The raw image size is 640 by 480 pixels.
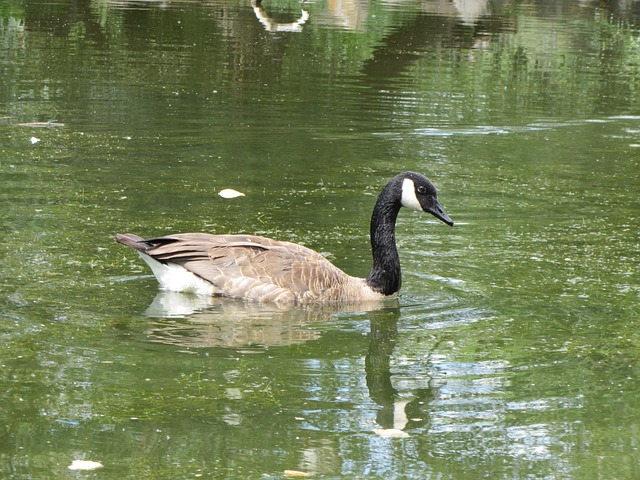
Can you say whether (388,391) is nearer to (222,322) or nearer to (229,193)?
(222,322)

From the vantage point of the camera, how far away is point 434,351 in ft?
26.9

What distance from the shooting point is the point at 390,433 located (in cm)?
673

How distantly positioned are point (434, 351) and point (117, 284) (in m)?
2.76

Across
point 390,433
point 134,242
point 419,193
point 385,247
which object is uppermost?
point 419,193

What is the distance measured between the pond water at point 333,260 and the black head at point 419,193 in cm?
58

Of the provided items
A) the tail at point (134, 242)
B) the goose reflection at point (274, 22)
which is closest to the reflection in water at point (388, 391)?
the tail at point (134, 242)

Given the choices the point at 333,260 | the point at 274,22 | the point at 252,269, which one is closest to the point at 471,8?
the point at 274,22

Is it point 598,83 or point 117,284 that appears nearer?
point 117,284

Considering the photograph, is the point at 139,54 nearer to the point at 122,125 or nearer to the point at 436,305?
the point at 122,125

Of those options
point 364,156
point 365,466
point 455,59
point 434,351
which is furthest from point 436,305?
point 455,59

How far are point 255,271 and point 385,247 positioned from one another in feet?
3.67

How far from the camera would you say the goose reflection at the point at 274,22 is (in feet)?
98.1

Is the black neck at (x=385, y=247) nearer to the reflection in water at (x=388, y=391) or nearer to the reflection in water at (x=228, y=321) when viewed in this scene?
the reflection in water at (x=228, y=321)

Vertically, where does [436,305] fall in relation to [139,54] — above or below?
below
